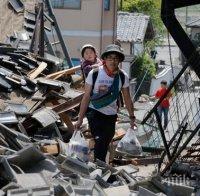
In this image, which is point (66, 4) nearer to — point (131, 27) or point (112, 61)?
point (131, 27)

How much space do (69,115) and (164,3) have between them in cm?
304

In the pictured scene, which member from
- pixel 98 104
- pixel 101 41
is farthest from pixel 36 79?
pixel 101 41

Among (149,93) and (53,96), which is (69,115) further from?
(149,93)

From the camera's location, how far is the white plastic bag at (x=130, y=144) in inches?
314

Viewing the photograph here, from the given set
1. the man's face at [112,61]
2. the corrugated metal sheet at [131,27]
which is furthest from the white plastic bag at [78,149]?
the corrugated metal sheet at [131,27]

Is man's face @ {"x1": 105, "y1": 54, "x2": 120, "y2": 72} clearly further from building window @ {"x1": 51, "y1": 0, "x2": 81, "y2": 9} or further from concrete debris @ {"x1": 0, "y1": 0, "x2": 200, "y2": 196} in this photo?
building window @ {"x1": 51, "y1": 0, "x2": 81, "y2": 9}

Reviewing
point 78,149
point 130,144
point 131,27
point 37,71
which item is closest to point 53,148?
point 78,149

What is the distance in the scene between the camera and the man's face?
7.28 m

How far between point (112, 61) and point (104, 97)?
49 centimetres

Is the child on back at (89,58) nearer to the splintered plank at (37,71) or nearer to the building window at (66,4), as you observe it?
the splintered plank at (37,71)

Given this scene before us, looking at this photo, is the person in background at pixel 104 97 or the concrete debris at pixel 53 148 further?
the person in background at pixel 104 97

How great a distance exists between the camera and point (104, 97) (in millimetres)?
7527

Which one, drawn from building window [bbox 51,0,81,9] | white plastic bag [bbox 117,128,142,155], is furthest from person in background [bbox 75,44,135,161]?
building window [bbox 51,0,81,9]

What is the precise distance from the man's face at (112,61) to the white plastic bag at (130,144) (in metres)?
0.97
